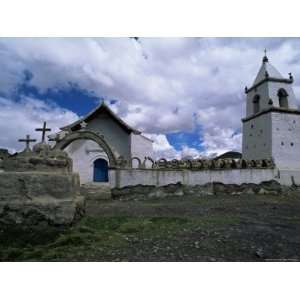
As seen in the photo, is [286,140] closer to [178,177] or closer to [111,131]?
[178,177]

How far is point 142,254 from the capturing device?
409 cm

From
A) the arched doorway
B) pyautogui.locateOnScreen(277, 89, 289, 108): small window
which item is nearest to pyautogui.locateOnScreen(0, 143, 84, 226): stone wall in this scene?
the arched doorway

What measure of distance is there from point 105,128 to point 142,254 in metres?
16.2

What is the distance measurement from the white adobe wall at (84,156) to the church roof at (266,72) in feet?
46.0

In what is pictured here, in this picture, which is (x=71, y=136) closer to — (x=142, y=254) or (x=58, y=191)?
(x=58, y=191)

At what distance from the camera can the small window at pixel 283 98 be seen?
19.0m

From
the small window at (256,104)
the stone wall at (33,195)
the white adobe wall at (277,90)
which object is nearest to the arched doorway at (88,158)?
the stone wall at (33,195)

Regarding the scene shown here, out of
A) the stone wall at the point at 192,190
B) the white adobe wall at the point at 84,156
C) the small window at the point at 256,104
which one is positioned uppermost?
the small window at the point at 256,104

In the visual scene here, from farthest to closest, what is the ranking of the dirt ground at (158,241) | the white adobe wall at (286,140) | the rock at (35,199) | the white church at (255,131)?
the white adobe wall at (286,140) → the white church at (255,131) → the rock at (35,199) → the dirt ground at (158,241)

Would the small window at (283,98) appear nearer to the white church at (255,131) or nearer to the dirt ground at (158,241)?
the white church at (255,131)

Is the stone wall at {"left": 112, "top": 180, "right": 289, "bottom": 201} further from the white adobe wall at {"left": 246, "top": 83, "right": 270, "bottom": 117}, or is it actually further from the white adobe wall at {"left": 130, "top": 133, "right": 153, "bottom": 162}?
the white adobe wall at {"left": 246, "top": 83, "right": 270, "bottom": 117}

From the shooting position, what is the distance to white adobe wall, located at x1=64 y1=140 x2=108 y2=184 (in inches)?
611

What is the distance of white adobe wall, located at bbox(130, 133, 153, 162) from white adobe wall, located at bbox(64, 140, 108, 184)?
381 centimetres

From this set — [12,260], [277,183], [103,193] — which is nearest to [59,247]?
[12,260]
